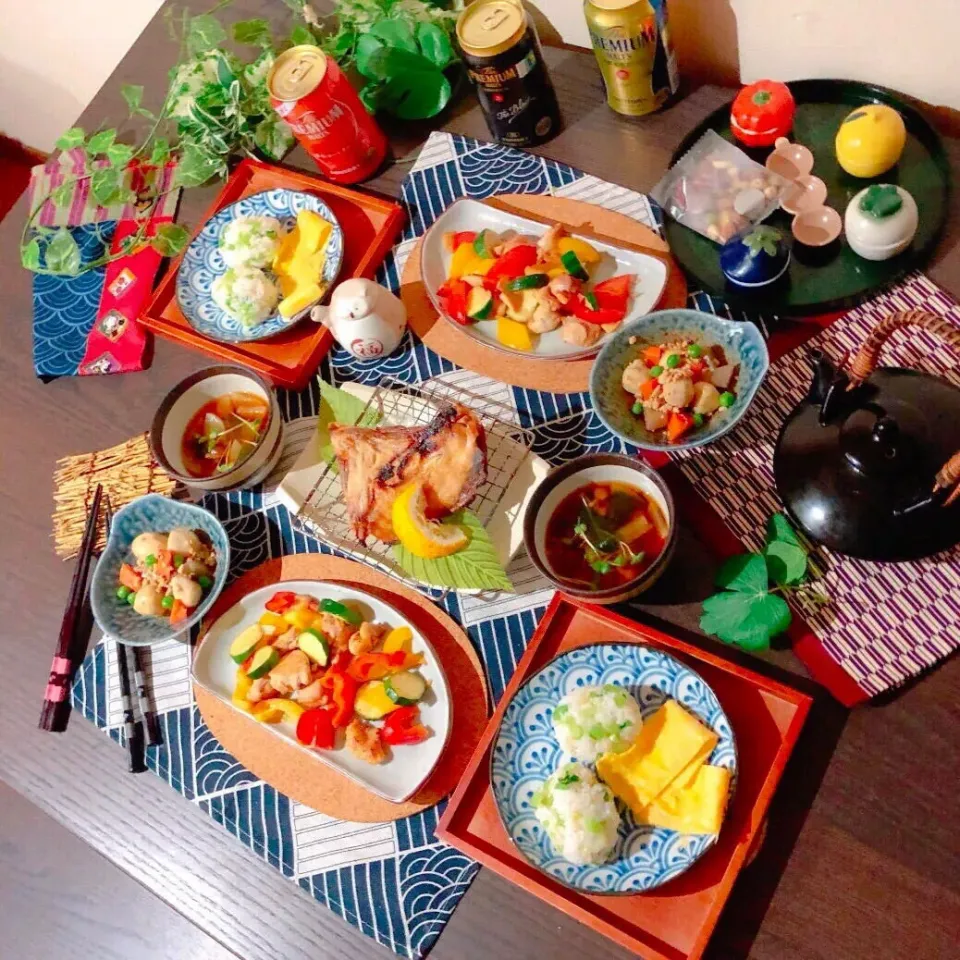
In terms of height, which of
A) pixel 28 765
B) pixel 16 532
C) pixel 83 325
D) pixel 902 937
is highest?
pixel 83 325

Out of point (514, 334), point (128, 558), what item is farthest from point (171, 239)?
point (514, 334)

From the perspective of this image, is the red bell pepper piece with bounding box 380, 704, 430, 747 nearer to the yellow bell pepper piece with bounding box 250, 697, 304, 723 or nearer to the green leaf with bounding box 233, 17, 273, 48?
the yellow bell pepper piece with bounding box 250, 697, 304, 723

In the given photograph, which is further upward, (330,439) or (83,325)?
(83,325)

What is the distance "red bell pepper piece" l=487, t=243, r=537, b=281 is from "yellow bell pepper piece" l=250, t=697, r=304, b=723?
0.81 metres

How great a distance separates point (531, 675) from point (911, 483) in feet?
1.87

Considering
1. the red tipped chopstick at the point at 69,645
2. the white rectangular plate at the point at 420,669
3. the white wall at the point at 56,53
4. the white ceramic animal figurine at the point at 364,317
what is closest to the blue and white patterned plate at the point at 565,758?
the white rectangular plate at the point at 420,669

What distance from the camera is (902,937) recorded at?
1039mm

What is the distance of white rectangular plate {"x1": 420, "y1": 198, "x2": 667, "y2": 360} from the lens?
4.82 feet

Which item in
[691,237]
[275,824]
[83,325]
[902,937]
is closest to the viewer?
[902,937]

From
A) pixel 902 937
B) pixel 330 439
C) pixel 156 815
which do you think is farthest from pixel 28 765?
pixel 902 937

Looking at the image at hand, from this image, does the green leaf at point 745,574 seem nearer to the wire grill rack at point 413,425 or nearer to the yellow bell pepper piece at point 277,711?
the wire grill rack at point 413,425

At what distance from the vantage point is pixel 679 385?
4.20 feet

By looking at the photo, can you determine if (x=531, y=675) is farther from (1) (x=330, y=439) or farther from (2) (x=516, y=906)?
(1) (x=330, y=439)

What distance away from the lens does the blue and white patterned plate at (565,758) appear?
3.65 ft
